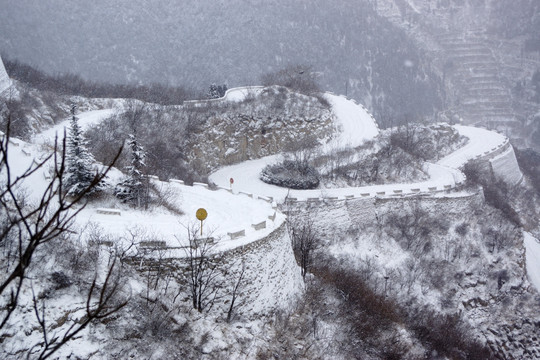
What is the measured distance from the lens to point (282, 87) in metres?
39.8

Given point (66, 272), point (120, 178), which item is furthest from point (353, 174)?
point (66, 272)

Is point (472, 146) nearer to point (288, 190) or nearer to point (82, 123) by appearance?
point (288, 190)

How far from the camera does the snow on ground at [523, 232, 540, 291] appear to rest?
→ 25812 mm

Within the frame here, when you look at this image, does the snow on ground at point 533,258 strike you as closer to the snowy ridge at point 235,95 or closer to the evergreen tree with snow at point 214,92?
the snowy ridge at point 235,95

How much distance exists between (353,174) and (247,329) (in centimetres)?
1761

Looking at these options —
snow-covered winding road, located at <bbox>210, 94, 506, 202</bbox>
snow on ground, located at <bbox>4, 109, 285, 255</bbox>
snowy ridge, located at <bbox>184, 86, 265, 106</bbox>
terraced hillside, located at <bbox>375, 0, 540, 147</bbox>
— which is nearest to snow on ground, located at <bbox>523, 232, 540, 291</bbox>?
snow-covered winding road, located at <bbox>210, 94, 506, 202</bbox>

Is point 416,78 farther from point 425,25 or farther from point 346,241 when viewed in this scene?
point 346,241

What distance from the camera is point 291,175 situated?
27469mm

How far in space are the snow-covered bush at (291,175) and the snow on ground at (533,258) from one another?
15.9 meters

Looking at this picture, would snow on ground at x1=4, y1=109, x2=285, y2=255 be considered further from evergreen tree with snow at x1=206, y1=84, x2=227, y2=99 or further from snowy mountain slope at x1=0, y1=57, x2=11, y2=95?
evergreen tree with snow at x1=206, y1=84, x2=227, y2=99

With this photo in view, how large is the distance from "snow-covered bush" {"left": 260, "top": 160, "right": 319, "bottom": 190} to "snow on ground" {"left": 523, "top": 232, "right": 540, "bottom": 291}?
15893mm

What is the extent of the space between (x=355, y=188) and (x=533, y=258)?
14.9 m

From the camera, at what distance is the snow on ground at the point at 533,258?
25.8 metres

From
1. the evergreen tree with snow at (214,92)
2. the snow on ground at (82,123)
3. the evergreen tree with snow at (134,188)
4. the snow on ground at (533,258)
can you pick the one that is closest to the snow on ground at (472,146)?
the snow on ground at (533,258)
